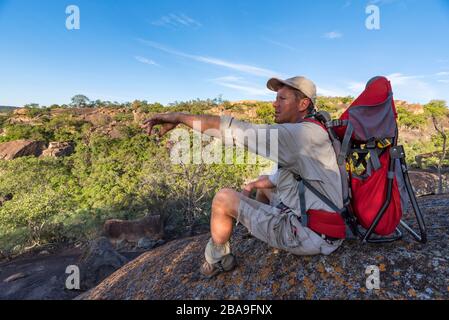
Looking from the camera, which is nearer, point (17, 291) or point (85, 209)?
point (17, 291)

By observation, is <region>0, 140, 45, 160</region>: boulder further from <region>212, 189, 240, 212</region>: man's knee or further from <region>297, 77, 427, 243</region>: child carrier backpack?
<region>297, 77, 427, 243</region>: child carrier backpack

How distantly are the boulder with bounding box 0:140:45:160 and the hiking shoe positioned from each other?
2470 cm

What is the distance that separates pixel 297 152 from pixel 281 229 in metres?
0.56

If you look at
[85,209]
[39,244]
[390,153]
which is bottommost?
[39,244]

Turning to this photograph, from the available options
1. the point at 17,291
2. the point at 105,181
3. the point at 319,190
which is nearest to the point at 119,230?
the point at 17,291

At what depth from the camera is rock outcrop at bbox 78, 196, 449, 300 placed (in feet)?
6.20

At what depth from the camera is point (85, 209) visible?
39.5ft

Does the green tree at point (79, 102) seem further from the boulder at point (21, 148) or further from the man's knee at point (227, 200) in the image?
the man's knee at point (227, 200)

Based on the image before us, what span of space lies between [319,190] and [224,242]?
0.76 m

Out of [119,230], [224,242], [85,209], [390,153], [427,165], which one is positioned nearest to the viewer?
[390,153]

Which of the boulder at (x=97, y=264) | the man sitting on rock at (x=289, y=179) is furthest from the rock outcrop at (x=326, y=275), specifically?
the boulder at (x=97, y=264)

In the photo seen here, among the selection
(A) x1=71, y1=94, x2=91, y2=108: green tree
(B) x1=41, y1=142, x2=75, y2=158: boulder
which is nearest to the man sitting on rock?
(B) x1=41, y1=142, x2=75, y2=158: boulder

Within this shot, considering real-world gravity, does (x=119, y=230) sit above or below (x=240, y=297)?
below

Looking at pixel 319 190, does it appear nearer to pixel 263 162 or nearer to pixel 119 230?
pixel 119 230
